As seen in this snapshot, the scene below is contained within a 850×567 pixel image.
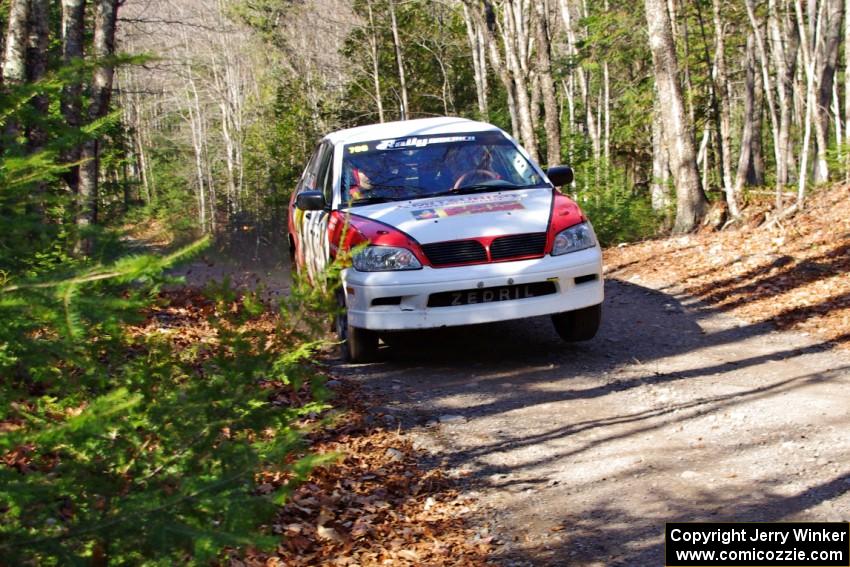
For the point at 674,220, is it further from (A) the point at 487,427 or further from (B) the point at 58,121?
(B) the point at 58,121

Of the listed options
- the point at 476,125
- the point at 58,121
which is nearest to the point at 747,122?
the point at 476,125

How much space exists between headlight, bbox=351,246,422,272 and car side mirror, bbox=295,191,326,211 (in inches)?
36.4

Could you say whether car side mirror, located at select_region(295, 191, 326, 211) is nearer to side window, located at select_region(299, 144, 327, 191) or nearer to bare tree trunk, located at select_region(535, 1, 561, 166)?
side window, located at select_region(299, 144, 327, 191)

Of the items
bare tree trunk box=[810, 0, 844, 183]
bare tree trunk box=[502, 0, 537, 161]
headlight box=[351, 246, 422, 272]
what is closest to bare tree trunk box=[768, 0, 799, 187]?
bare tree trunk box=[810, 0, 844, 183]

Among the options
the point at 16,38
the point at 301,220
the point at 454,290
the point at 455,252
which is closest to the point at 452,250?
the point at 455,252

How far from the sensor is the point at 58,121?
3.36 meters

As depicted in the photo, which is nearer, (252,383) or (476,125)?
(252,383)

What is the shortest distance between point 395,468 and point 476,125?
→ 4626 mm

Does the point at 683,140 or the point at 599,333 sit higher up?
the point at 683,140

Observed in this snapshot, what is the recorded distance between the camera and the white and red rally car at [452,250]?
7262mm

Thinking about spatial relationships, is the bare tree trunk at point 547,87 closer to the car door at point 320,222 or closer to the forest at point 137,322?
the forest at point 137,322

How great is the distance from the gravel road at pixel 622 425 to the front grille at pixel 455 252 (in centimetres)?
97
